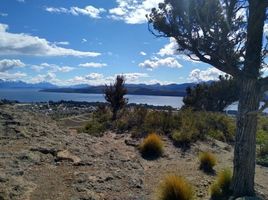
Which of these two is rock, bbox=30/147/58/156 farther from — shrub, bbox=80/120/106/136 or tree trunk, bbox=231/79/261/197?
shrub, bbox=80/120/106/136

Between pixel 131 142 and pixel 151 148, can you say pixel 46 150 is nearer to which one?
pixel 151 148

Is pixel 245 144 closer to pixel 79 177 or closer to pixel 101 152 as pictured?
pixel 79 177

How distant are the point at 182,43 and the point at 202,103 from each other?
26.1 metres

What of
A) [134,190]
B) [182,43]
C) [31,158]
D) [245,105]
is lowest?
[134,190]

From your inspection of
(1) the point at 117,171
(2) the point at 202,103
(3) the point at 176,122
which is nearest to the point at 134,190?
(1) the point at 117,171

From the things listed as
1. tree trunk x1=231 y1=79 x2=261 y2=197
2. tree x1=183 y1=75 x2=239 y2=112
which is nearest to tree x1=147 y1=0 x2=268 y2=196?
tree trunk x1=231 y1=79 x2=261 y2=197

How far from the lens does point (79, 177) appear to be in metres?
8.77

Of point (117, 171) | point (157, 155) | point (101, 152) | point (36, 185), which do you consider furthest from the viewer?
point (157, 155)

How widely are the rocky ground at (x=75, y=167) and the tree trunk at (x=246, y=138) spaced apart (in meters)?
1.01

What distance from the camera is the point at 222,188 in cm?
930

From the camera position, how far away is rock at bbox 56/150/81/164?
980 centimetres

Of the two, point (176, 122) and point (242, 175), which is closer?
point (242, 175)

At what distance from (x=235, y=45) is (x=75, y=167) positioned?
4.62 m

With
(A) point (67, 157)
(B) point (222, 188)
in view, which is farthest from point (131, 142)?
(B) point (222, 188)
